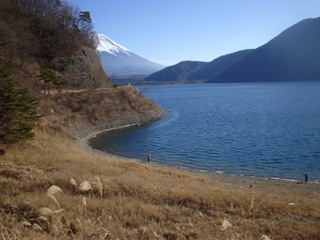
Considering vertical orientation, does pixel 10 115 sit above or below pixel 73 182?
above

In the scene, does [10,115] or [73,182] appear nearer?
[73,182]

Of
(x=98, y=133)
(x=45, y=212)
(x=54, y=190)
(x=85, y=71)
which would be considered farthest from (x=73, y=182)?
(x=85, y=71)

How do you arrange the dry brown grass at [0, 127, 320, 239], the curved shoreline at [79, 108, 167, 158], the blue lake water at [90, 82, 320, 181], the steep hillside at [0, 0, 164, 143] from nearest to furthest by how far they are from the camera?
the dry brown grass at [0, 127, 320, 239]
the blue lake water at [90, 82, 320, 181]
the curved shoreline at [79, 108, 167, 158]
the steep hillside at [0, 0, 164, 143]

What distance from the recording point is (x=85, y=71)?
54.1 m

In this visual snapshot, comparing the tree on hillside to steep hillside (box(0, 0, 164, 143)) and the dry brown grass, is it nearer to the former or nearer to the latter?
the dry brown grass

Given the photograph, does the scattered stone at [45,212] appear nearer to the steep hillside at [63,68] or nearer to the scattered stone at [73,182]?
the scattered stone at [73,182]

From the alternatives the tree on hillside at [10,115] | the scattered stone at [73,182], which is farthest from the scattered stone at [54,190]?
the tree on hillside at [10,115]

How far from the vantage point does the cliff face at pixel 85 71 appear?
167 feet

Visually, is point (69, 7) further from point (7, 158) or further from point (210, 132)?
point (7, 158)

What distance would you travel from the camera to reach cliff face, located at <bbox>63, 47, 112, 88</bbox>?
5103 centimetres

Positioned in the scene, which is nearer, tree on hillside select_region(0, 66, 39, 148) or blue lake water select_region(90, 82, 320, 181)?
tree on hillside select_region(0, 66, 39, 148)

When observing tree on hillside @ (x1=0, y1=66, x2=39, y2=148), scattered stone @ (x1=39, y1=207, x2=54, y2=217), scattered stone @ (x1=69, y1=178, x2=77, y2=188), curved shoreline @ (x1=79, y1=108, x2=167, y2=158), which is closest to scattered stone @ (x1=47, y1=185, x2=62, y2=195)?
scattered stone @ (x1=69, y1=178, x2=77, y2=188)

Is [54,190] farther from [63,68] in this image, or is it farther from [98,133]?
[63,68]

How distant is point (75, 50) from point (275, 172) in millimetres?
44519
